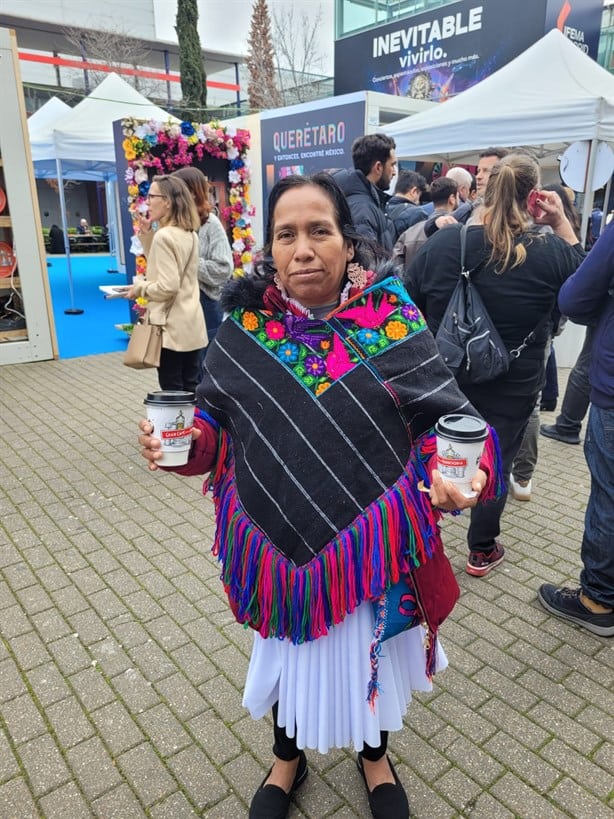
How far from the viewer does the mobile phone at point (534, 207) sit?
2.82 metres

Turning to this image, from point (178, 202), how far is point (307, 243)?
309cm

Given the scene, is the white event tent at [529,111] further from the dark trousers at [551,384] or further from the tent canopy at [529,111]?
the dark trousers at [551,384]

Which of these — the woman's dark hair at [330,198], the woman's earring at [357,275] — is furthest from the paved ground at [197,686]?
the woman's dark hair at [330,198]

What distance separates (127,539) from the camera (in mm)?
3678

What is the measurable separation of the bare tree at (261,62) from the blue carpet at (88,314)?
14.9 meters

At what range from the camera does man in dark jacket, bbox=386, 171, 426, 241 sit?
550 cm

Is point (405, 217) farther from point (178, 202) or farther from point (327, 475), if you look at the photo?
point (327, 475)

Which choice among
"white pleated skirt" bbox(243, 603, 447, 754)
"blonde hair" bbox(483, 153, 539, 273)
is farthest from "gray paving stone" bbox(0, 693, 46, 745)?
"blonde hair" bbox(483, 153, 539, 273)

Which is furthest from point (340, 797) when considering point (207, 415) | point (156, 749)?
point (207, 415)

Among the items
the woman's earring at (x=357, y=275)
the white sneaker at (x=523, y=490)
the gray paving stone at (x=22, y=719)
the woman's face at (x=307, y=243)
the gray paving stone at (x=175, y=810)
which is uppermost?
the woman's face at (x=307, y=243)

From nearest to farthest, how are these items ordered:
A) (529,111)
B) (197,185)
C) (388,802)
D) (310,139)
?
(388,802) → (197,185) → (529,111) → (310,139)

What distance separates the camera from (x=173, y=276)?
4.31m

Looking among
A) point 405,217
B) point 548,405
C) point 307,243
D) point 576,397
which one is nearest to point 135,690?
point 307,243

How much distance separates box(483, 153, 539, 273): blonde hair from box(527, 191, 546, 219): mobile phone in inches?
1.8
